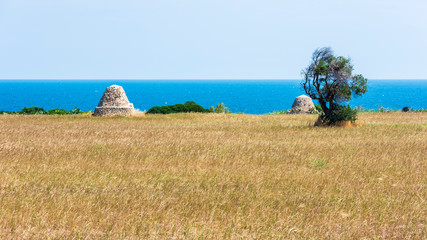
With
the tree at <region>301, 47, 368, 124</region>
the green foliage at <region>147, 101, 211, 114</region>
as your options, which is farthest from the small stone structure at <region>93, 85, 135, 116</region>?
the tree at <region>301, 47, 368, 124</region>

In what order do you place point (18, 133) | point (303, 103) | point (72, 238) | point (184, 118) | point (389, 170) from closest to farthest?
point (72, 238)
point (389, 170)
point (18, 133)
point (184, 118)
point (303, 103)

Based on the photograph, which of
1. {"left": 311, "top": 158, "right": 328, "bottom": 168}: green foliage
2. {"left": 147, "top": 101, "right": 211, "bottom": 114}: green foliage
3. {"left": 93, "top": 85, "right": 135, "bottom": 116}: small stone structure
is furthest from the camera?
{"left": 147, "top": 101, "right": 211, "bottom": 114}: green foliage

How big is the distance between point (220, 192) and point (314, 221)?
2307 mm

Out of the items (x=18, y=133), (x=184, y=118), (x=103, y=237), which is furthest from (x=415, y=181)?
(x=184, y=118)

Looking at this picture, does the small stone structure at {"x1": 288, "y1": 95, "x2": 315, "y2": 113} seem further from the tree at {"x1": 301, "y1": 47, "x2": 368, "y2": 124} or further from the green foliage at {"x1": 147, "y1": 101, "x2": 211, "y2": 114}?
the tree at {"x1": 301, "y1": 47, "x2": 368, "y2": 124}

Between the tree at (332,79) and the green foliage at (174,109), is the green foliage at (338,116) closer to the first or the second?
the tree at (332,79)

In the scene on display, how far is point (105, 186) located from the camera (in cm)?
923

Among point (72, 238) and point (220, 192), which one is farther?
point (220, 192)

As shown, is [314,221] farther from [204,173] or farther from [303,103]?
[303,103]

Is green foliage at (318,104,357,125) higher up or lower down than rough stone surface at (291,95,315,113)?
higher up

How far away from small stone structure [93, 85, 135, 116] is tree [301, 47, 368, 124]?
13.2 m

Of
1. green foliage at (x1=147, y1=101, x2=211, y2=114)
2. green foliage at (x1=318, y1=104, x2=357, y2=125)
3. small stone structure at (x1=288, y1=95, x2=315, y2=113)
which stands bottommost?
green foliage at (x1=147, y1=101, x2=211, y2=114)

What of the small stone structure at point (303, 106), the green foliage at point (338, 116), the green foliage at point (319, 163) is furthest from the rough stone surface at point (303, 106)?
the green foliage at point (319, 163)

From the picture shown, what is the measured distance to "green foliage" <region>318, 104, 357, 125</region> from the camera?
25766 millimetres
